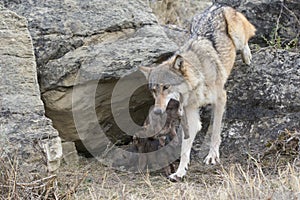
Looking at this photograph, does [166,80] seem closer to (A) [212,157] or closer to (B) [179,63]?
(B) [179,63]

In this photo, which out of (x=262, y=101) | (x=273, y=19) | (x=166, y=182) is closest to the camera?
(x=166, y=182)

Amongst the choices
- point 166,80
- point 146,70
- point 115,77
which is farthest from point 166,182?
point 115,77

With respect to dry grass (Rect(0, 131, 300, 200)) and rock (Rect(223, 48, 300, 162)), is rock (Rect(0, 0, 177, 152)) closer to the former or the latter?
dry grass (Rect(0, 131, 300, 200))

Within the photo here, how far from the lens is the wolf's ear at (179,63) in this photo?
7775 mm

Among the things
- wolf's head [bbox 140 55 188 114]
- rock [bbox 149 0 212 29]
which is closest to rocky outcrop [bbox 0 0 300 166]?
wolf's head [bbox 140 55 188 114]

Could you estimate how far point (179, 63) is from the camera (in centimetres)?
784

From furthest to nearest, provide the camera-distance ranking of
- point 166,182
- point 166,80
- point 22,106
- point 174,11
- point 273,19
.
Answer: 1. point 174,11
2. point 273,19
3. point 166,80
4. point 166,182
5. point 22,106

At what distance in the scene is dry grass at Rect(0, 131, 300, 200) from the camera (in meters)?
6.07

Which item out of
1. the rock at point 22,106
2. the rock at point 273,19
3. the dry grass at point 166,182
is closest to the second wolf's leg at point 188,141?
the dry grass at point 166,182

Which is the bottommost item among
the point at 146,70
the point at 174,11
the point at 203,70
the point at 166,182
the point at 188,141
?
the point at 174,11

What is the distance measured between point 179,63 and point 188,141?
95 centimetres

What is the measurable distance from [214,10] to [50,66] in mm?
2271

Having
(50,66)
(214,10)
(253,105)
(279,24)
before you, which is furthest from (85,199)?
(279,24)

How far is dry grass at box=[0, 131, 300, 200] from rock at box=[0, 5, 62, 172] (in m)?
0.18
